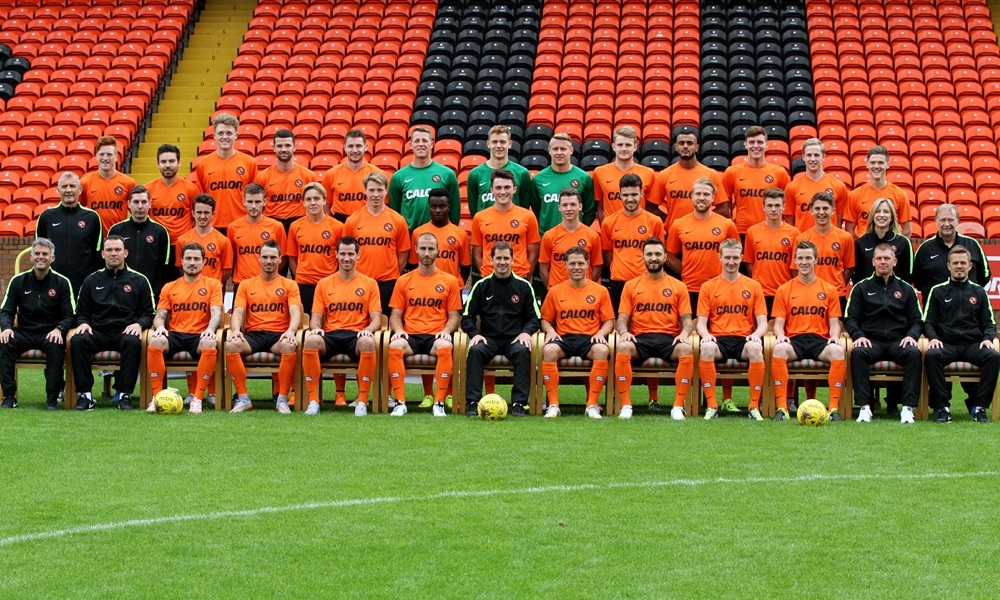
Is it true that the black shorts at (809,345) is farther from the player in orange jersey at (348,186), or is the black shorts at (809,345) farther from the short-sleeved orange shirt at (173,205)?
the short-sleeved orange shirt at (173,205)

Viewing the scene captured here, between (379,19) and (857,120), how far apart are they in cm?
852

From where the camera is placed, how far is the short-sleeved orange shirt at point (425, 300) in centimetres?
1061

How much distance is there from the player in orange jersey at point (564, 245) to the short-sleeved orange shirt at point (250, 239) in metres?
2.23

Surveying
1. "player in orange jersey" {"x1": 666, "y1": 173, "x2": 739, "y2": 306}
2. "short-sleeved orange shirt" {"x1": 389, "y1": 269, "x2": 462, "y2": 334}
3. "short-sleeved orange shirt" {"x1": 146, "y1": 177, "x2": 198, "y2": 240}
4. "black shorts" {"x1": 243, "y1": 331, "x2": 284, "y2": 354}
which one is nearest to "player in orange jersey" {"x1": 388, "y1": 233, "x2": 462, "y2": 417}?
"short-sleeved orange shirt" {"x1": 389, "y1": 269, "x2": 462, "y2": 334}

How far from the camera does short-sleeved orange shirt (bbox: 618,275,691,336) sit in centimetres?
1050

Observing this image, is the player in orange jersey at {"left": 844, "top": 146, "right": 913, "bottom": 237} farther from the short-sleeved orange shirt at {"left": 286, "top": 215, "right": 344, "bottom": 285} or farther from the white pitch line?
the short-sleeved orange shirt at {"left": 286, "top": 215, "right": 344, "bottom": 285}

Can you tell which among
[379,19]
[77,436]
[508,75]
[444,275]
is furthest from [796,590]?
[379,19]

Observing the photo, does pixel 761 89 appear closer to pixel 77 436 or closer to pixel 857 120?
pixel 857 120

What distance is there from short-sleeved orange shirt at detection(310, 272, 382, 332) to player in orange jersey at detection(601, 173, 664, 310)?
1.99m

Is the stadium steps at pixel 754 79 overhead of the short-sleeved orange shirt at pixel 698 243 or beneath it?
overhead

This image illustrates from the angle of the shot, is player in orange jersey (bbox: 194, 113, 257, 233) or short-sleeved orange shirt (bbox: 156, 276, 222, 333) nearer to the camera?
short-sleeved orange shirt (bbox: 156, 276, 222, 333)

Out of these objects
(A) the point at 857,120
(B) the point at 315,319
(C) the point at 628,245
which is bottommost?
(B) the point at 315,319

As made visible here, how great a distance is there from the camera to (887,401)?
10.9m

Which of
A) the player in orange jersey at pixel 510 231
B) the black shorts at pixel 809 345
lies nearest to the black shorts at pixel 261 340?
the player in orange jersey at pixel 510 231
